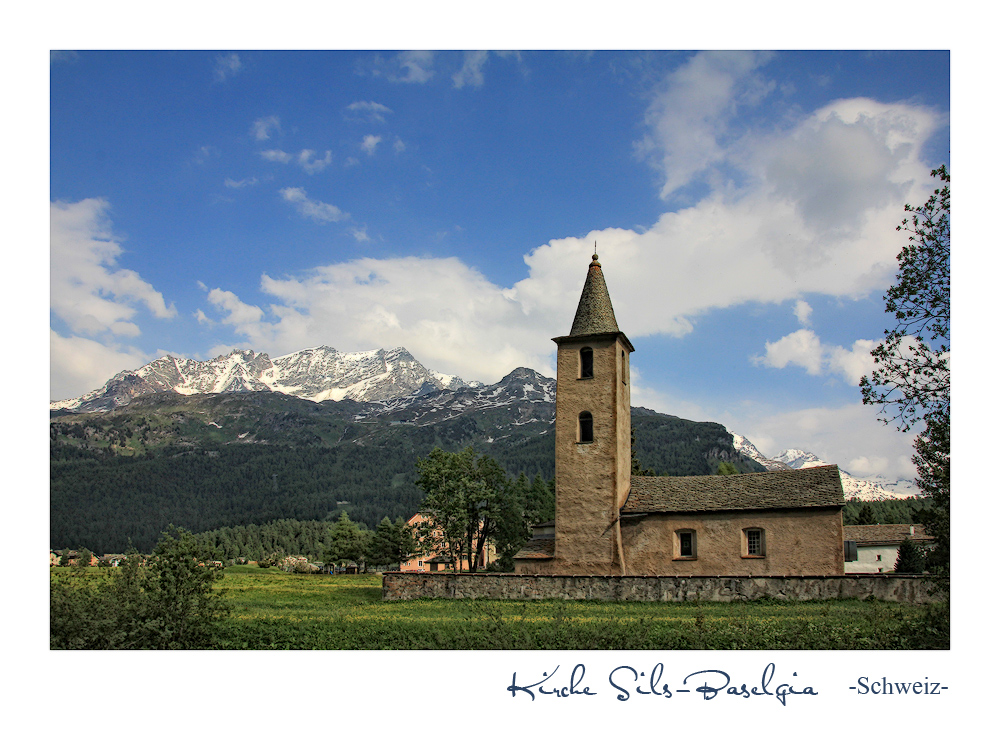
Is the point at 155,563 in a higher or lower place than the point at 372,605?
higher

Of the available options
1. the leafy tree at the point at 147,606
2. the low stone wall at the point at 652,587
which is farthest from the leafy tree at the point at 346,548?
the leafy tree at the point at 147,606

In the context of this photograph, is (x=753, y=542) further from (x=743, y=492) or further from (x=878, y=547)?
(x=878, y=547)

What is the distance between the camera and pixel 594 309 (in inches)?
1478

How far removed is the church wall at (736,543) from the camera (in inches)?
1252

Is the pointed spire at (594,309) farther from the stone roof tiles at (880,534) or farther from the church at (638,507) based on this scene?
the stone roof tiles at (880,534)

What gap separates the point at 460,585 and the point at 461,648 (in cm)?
1283

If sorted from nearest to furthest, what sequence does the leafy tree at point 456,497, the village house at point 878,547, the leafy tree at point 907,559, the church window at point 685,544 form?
the church window at point 685,544, the leafy tree at point 456,497, the leafy tree at point 907,559, the village house at point 878,547

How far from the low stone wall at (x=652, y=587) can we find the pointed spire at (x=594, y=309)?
42.3ft

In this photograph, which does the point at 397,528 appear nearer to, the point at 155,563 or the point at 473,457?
the point at 473,457

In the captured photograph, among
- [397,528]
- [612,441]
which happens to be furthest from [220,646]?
[397,528]

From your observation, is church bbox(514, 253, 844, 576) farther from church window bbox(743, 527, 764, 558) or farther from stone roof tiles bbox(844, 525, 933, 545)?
stone roof tiles bbox(844, 525, 933, 545)

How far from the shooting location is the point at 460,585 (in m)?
30.4

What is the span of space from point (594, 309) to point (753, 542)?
44.6 feet

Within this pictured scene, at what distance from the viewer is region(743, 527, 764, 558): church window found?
1293 inches
